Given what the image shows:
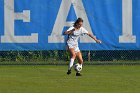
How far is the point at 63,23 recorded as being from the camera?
78.2 ft

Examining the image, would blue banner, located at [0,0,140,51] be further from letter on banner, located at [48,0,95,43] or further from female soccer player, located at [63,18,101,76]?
female soccer player, located at [63,18,101,76]

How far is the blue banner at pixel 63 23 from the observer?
23.7 meters

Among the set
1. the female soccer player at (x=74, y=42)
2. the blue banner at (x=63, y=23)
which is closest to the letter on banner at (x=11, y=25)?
the blue banner at (x=63, y=23)

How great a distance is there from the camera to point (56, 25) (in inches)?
939

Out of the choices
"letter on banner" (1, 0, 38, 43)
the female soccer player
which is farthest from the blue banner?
the female soccer player

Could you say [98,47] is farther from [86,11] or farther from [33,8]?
[33,8]
